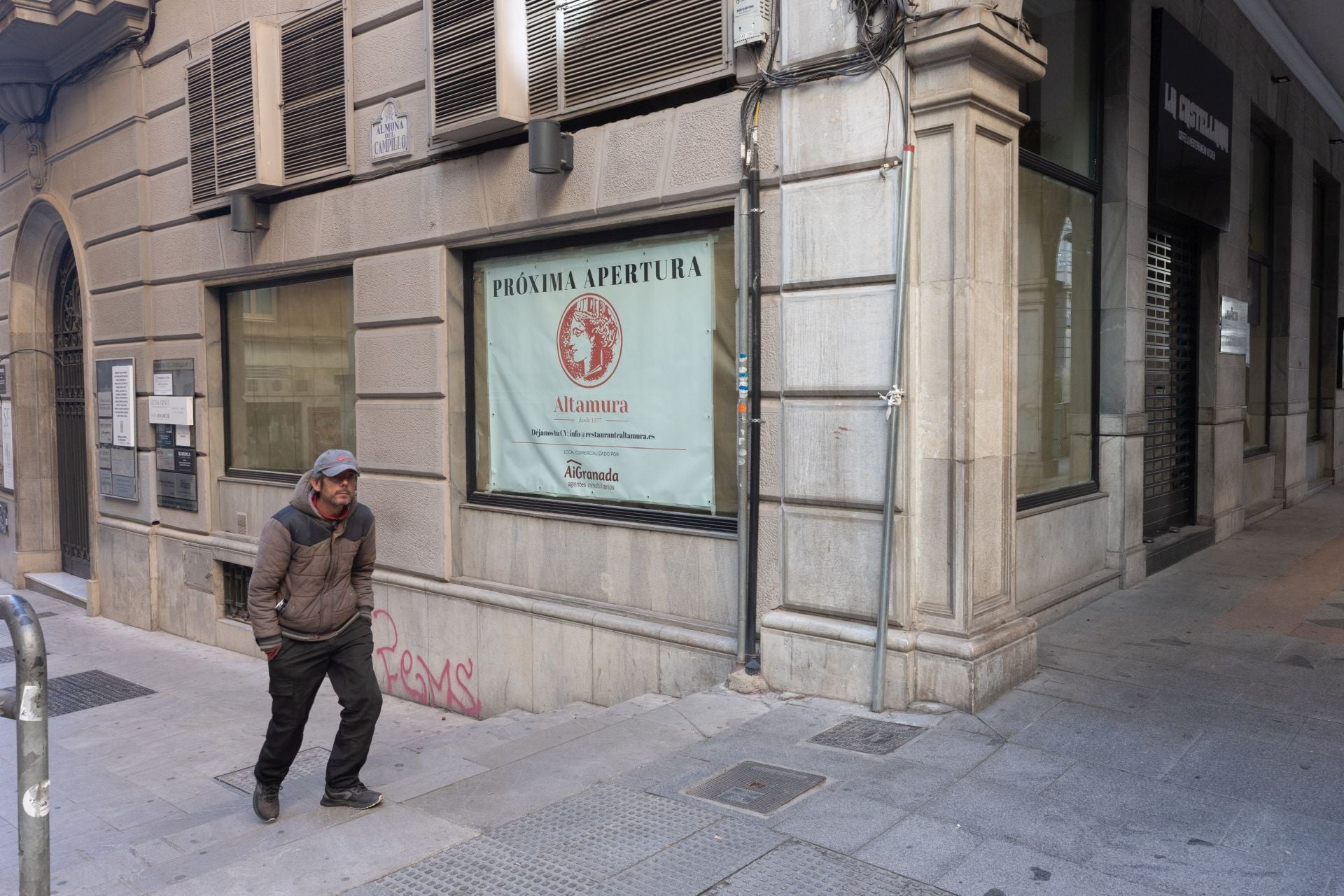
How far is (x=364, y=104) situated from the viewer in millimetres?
8719

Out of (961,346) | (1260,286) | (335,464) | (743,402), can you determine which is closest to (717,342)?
(743,402)

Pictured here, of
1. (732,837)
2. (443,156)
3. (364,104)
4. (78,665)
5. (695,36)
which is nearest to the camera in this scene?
(732,837)

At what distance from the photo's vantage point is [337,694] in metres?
4.97

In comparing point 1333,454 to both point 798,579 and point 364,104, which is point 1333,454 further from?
point 364,104

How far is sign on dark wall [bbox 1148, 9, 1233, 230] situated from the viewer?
820cm

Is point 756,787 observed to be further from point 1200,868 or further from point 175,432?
point 175,432

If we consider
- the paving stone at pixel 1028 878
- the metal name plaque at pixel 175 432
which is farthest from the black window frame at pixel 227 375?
the paving stone at pixel 1028 878

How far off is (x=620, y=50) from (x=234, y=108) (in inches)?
202

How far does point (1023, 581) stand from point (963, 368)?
6.91 feet

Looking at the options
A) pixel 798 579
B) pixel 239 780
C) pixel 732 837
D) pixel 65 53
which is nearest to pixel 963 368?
pixel 798 579

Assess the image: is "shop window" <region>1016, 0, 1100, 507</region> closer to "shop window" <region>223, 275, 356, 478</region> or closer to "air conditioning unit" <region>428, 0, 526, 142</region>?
"air conditioning unit" <region>428, 0, 526, 142</region>

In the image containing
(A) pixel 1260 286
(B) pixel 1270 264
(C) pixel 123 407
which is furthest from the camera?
(B) pixel 1270 264

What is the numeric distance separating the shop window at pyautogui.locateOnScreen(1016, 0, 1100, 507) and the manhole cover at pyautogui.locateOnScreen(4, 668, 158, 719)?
7.98 meters

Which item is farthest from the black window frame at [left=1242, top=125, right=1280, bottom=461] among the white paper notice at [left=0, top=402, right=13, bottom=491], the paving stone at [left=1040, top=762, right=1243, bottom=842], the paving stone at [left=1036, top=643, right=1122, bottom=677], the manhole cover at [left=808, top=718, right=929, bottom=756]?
the white paper notice at [left=0, top=402, right=13, bottom=491]
